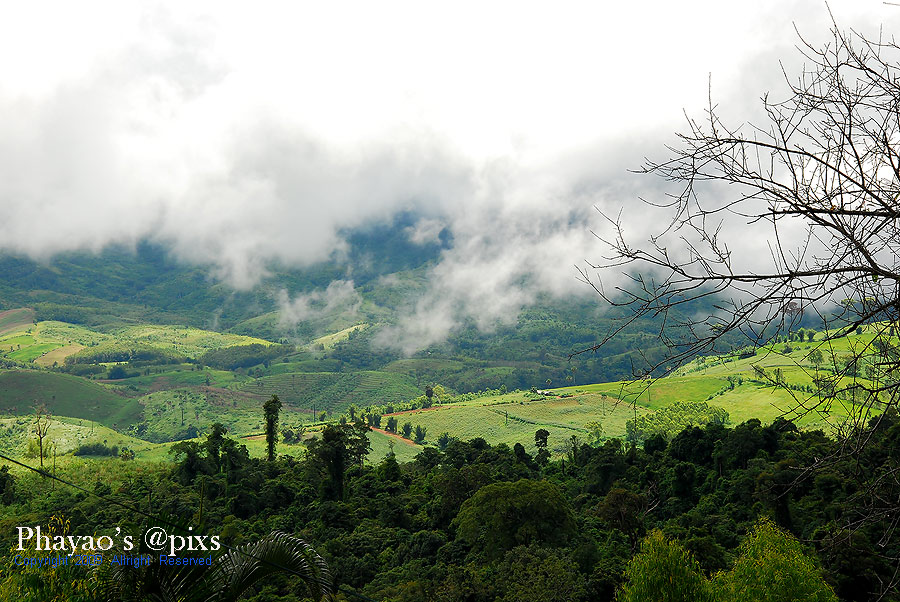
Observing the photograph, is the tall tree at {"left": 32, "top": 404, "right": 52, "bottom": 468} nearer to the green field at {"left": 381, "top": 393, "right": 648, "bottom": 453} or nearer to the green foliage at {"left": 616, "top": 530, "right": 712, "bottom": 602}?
the green foliage at {"left": 616, "top": 530, "right": 712, "bottom": 602}

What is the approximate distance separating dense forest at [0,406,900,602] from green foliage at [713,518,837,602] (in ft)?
0.17

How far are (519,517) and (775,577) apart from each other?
16113mm

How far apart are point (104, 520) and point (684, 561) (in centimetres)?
3389

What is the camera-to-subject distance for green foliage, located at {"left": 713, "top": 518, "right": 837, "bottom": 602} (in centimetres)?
1933

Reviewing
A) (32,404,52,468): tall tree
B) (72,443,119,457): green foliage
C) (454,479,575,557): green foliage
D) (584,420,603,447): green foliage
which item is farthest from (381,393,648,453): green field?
(454,479,575,557): green foliage

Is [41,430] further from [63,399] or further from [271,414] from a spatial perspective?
[63,399]

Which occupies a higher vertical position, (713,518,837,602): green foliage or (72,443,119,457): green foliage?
(713,518,837,602): green foliage

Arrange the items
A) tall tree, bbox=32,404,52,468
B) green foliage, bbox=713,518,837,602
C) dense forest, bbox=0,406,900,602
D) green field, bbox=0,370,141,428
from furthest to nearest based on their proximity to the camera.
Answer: green field, bbox=0,370,141,428 → tall tree, bbox=32,404,52,468 → dense forest, bbox=0,406,900,602 → green foliage, bbox=713,518,837,602

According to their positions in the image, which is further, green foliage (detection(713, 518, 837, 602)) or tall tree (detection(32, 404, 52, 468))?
tall tree (detection(32, 404, 52, 468))

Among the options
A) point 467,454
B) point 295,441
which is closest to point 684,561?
point 467,454

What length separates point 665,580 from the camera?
63.9 feet

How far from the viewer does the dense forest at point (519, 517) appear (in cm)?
1989

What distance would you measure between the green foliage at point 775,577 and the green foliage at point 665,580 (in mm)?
1269

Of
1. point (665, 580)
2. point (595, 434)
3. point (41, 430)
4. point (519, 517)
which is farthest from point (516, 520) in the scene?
point (41, 430)
